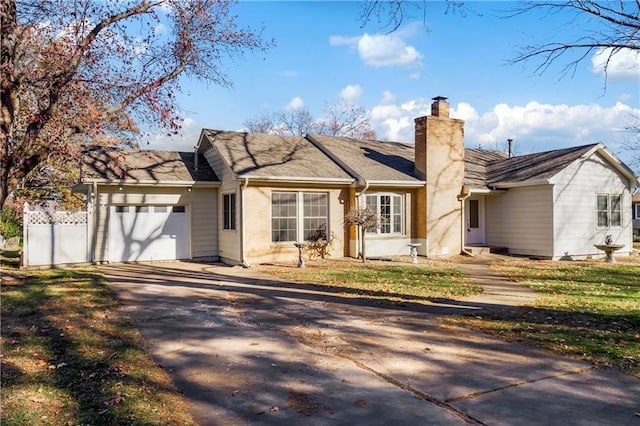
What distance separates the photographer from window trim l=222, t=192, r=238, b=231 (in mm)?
16266

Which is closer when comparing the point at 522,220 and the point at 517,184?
the point at 517,184

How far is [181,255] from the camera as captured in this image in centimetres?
1728

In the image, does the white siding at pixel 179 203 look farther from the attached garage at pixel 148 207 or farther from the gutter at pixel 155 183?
the gutter at pixel 155 183

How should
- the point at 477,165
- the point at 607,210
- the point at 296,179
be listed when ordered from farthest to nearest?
1. the point at 477,165
2. the point at 607,210
3. the point at 296,179

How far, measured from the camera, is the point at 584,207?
18.7m

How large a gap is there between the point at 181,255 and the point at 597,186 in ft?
54.1

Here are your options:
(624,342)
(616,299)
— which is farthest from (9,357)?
(616,299)

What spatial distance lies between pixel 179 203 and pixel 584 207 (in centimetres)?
1545

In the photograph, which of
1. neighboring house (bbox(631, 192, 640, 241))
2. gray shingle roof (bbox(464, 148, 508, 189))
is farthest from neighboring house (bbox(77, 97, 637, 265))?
neighboring house (bbox(631, 192, 640, 241))

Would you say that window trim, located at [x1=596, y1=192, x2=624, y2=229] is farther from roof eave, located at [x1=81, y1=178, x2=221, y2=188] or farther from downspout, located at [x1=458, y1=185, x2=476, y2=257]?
roof eave, located at [x1=81, y1=178, x2=221, y2=188]

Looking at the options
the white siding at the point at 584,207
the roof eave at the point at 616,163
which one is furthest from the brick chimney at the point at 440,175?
the roof eave at the point at 616,163

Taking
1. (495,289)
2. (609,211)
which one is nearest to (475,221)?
(609,211)

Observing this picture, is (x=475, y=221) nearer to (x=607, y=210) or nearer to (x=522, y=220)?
(x=522, y=220)

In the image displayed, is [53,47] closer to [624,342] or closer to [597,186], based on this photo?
[624,342]
